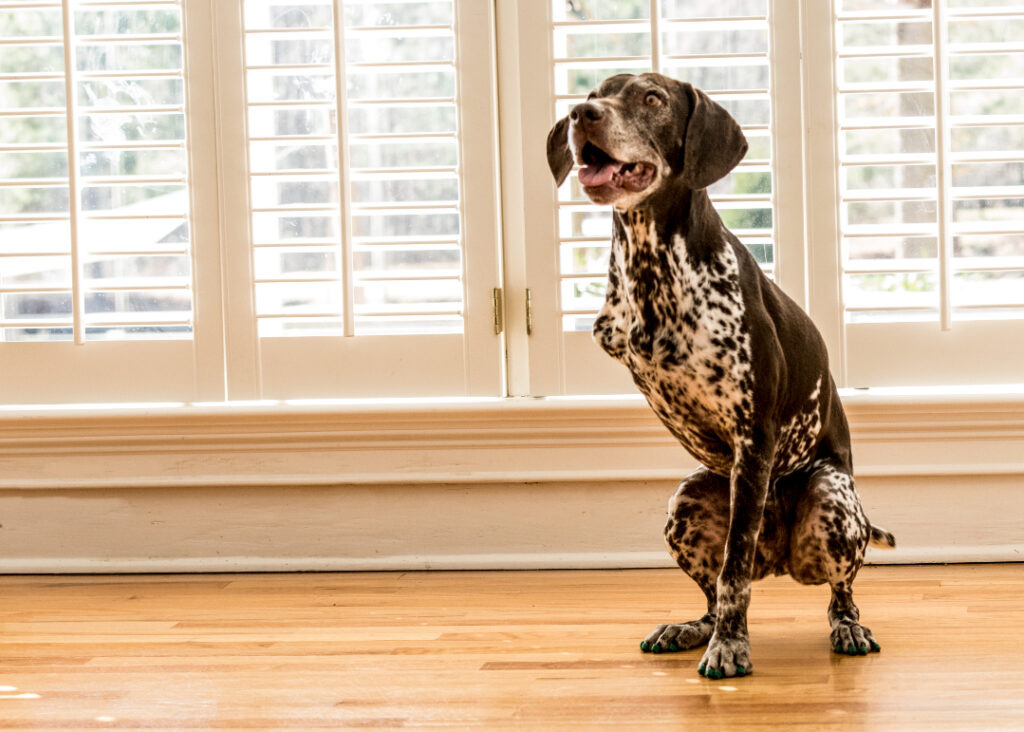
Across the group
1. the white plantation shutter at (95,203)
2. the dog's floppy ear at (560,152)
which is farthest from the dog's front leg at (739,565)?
the white plantation shutter at (95,203)

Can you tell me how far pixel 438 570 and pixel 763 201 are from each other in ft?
3.71

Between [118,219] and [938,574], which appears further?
[118,219]

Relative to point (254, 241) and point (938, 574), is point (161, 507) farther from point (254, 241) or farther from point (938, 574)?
point (938, 574)

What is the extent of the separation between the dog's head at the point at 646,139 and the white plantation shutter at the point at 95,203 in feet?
4.32

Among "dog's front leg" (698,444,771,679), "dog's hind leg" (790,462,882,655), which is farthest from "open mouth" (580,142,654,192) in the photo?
"dog's hind leg" (790,462,882,655)

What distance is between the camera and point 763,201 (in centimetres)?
285

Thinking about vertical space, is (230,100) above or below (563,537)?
above

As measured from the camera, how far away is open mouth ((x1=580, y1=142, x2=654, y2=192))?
75.8 inches

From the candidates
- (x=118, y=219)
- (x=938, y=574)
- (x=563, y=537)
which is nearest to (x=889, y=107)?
(x=938, y=574)

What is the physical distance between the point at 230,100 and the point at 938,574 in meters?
1.92

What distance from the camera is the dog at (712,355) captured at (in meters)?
1.96

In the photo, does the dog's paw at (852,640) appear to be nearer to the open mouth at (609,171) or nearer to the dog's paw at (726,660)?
the dog's paw at (726,660)

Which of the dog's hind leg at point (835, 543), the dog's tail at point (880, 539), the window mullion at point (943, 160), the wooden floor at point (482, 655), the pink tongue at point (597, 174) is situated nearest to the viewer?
the wooden floor at point (482, 655)

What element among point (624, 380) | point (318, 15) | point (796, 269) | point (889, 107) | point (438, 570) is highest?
point (318, 15)
